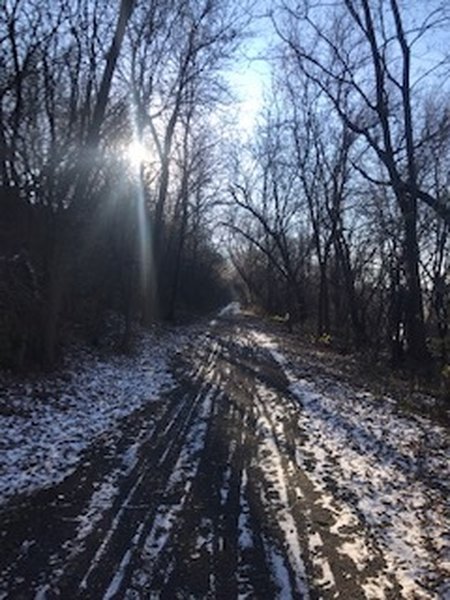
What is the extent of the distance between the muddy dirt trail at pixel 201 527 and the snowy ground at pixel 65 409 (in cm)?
40

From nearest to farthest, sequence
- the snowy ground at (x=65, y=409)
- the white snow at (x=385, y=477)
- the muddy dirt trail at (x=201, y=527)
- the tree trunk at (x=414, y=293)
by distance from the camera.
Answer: the muddy dirt trail at (x=201, y=527) < the white snow at (x=385, y=477) < the snowy ground at (x=65, y=409) < the tree trunk at (x=414, y=293)

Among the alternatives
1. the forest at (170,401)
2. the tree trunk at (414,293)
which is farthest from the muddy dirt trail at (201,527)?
the tree trunk at (414,293)

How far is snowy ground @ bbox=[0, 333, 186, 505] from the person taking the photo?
7637 millimetres

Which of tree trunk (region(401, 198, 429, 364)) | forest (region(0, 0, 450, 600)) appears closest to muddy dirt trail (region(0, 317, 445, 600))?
forest (region(0, 0, 450, 600))

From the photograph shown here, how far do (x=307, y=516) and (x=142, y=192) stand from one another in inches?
794

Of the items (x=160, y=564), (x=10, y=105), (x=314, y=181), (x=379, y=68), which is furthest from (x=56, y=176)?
(x=314, y=181)

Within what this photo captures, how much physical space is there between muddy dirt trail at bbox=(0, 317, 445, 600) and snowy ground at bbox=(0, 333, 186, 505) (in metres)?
0.40

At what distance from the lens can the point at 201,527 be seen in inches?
231

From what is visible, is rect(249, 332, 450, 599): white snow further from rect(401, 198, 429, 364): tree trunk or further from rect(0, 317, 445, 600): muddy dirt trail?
rect(401, 198, 429, 364): tree trunk

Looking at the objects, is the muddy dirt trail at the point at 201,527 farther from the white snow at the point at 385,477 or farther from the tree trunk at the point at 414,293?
the tree trunk at the point at 414,293

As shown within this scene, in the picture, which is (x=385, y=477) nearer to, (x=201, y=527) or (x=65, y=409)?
(x=201, y=527)

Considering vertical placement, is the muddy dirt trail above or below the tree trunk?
below

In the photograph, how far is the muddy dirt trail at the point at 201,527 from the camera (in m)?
4.79

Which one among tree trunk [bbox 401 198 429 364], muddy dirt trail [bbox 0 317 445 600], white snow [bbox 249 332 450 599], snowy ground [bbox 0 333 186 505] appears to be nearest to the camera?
muddy dirt trail [bbox 0 317 445 600]
